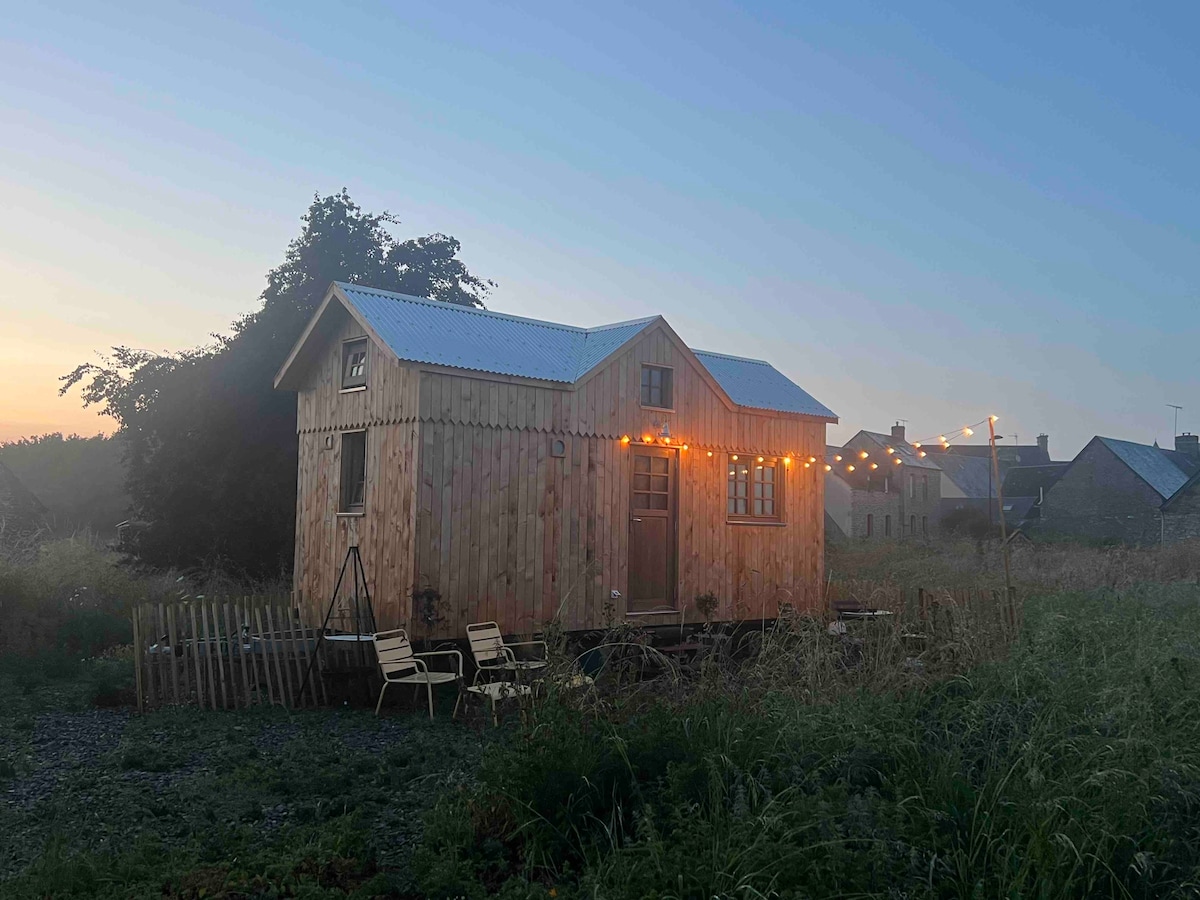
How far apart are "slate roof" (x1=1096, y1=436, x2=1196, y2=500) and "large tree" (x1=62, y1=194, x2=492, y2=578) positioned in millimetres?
38869

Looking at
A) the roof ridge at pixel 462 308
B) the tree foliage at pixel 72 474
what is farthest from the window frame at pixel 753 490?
the tree foliage at pixel 72 474

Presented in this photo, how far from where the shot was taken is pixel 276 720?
9.20 meters

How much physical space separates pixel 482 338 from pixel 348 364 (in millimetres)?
1801

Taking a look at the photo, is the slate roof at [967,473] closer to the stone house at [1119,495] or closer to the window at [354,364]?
the stone house at [1119,495]

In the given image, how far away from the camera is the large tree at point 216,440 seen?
18609 millimetres

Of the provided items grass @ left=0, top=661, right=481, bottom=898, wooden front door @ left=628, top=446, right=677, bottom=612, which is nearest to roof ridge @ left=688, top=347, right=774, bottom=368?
wooden front door @ left=628, top=446, right=677, bottom=612

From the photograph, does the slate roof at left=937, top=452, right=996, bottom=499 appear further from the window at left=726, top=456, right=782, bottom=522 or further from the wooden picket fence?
the wooden picket fence

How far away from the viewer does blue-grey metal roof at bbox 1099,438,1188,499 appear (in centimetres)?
4466

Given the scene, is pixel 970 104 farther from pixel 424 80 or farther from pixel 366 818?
pixel 366 818

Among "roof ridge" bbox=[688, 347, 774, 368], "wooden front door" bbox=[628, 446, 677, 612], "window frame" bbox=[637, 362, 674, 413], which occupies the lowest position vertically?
"wooden front door" bbox=[628, 446, 677, 612]

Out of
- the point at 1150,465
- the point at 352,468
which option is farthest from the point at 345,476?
the point at 1150,465

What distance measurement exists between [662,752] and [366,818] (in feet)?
6.36

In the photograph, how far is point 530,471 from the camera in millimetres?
11664

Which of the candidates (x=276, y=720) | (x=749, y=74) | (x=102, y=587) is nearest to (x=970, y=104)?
(x=749, y=74)
